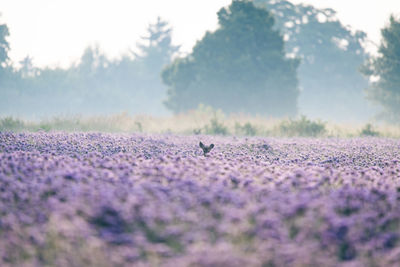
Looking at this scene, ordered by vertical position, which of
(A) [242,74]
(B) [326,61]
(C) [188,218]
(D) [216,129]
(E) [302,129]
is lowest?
(C) [188,218]

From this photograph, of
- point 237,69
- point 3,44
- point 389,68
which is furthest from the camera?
point 3,44

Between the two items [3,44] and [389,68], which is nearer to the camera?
[389,68]

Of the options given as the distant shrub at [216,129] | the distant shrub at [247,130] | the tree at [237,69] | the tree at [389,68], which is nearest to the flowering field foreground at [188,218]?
the distant shrub at [216,129]

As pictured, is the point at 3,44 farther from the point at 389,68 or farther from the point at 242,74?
the point at 389,68

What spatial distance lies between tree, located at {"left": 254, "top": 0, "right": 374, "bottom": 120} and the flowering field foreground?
4771 centimetres

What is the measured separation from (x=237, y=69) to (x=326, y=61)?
1002 inches

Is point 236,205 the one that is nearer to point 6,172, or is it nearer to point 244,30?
point 6,172

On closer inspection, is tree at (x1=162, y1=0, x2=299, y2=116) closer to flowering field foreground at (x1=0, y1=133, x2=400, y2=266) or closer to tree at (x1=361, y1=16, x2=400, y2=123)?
tree at (x1=361, y1=16, x2=400, y2=123)

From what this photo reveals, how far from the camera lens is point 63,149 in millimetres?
6168

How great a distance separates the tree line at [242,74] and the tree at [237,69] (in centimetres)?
8

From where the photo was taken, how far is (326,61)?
2041 inches

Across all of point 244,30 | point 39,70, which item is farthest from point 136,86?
point 244,30

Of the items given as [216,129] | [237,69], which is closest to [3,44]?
[237,69]

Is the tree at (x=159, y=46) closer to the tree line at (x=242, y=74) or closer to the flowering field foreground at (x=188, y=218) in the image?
the tree line at (x=242, y=74)
